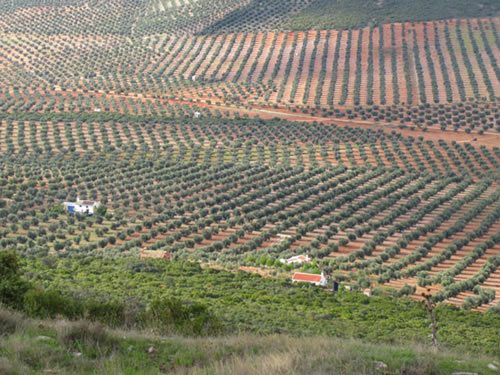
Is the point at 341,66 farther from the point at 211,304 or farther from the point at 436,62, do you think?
the point at 211,304

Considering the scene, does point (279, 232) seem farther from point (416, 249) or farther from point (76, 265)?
point (76, 265)

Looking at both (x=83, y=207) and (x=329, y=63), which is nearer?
(x=83, y=207)

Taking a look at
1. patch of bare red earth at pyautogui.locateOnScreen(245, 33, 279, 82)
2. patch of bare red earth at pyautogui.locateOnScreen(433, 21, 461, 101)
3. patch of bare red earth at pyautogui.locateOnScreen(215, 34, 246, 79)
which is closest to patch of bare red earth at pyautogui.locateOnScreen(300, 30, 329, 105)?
patch of bare red earth at pyautogui.locateOnScreen(245, 33, 279, 82)

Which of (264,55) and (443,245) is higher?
(264,55)

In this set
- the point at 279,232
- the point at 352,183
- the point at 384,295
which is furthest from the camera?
the point at 352,183

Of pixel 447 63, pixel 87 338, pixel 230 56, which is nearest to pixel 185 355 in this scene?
pixel 87 338

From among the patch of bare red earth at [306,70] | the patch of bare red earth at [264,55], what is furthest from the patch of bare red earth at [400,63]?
the patch of bare red earth at [264,55]

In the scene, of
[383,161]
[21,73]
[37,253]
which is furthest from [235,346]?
[21,73]
